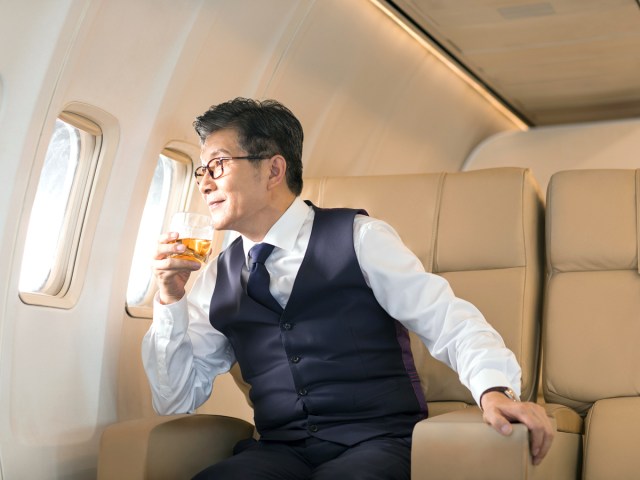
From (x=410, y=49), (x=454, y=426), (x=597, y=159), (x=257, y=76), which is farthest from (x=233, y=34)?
(x=597, y=159)

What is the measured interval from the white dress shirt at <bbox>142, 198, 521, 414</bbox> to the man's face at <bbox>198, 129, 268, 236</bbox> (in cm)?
10

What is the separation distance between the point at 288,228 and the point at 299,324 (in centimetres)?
34

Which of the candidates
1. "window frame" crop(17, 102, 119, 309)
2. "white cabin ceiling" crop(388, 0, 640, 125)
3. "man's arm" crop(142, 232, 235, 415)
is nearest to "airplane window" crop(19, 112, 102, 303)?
"window frame" crop(17, 102, 119, 309)

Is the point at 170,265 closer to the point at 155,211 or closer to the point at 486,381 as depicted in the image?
the point at 486,381

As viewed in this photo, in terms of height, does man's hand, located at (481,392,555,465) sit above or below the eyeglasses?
below

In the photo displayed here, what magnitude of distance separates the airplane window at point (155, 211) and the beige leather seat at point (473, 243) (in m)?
0.81

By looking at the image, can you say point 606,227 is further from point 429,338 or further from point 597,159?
point 597,159

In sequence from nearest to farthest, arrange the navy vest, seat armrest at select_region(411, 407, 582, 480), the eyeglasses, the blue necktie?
1. seat armrest at select_region(411, 407, 582, 480)
2. the navy vest
3. the blue necktie
4. the eyeglasses

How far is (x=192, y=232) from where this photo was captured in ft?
9.57

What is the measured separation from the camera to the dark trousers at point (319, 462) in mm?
2617

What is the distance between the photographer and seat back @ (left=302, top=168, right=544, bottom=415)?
332 centimetres

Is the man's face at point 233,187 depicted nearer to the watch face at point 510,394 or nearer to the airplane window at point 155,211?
the airplane window at point 155,211

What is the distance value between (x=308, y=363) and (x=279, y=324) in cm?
16

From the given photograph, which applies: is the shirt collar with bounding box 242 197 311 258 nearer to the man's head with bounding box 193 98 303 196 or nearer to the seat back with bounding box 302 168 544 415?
the man's head with bounding box 193 98 303 196
